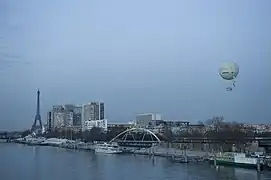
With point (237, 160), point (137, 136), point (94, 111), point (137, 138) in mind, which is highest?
point (94, 111)

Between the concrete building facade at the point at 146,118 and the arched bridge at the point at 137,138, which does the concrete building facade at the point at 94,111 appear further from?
the arched bridge at the point at 137,138

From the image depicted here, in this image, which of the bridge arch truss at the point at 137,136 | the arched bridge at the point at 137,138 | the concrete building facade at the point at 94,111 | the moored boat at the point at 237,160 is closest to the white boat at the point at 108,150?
the arched bridge at the point at 137,138

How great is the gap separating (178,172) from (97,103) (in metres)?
29.7

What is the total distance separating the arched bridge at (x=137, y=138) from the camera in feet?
66.4

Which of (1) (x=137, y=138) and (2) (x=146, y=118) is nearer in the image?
(1) (x=137, y=138)

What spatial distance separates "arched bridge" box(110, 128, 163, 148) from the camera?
797 inches

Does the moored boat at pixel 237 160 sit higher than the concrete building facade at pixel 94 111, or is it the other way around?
the concrete building facade at pixel 94 111

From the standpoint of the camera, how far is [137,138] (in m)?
22.2

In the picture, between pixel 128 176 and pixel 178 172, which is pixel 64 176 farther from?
pixel 178 172

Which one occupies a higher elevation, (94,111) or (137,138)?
(94,111)

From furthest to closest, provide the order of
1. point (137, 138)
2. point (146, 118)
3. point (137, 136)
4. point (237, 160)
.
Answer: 1. point (146, 118)
2. point (137, 136)
3. point (137, 138)
4. point (237, 160)

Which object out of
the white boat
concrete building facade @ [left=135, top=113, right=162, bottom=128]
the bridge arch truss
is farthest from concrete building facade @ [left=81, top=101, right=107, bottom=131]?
the white boat

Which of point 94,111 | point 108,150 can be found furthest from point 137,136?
point 94,111

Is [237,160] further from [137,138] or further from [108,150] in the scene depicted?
[137,138]
